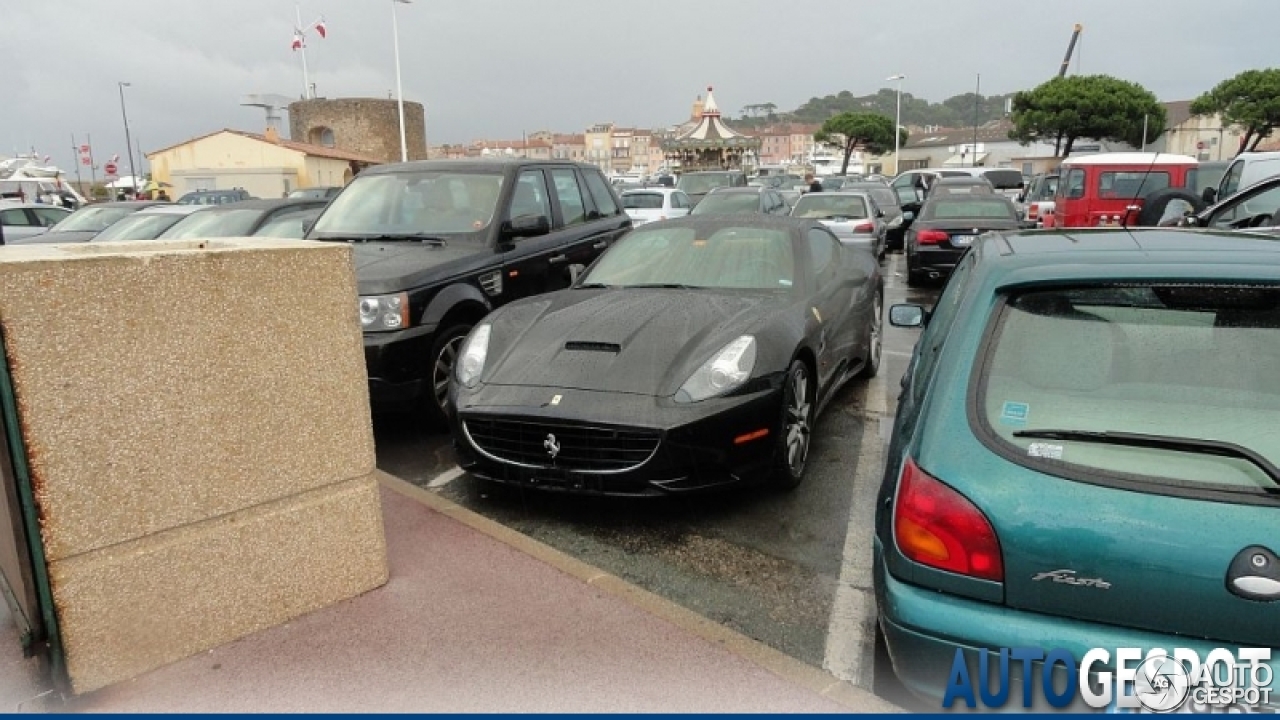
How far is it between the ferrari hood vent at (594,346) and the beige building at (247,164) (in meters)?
43.5

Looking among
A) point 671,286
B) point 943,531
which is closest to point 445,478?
point 671,286

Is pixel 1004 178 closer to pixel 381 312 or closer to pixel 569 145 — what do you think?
pixel 381 312

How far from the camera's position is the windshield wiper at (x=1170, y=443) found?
1.96m

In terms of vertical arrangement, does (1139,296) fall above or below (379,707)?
above

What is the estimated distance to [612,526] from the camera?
4133mm

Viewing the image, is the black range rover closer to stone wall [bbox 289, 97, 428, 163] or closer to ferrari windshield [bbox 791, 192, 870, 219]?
ferrari windshield [bbox 791, 192, 870, 219]

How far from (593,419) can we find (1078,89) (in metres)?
52.7

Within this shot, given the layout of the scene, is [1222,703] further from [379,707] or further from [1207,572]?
[379,707]

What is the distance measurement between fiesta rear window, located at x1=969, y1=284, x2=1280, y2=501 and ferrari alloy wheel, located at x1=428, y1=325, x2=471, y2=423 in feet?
12.6

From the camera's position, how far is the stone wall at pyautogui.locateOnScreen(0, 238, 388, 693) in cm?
236

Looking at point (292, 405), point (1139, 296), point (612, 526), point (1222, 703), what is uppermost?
point (1139, 296)

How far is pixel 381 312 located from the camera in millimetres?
5195

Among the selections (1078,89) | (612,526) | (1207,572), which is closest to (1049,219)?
(612,526)

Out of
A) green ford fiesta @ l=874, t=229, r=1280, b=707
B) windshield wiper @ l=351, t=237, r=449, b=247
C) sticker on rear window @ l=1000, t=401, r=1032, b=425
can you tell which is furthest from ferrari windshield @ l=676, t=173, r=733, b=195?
sticker on rear window @ l=1000, t=401, r=1032, b=425
